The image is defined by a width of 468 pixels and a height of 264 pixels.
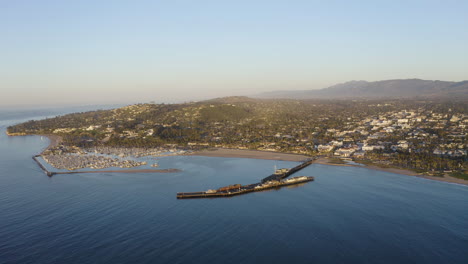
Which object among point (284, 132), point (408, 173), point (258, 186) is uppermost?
point (284, 132)

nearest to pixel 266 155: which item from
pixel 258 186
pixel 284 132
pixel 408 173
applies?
pixel 258 186

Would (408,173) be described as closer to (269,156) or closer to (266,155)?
(269,156)

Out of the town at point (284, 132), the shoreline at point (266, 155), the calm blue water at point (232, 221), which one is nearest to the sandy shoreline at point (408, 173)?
the shoreline at point (266, 155)

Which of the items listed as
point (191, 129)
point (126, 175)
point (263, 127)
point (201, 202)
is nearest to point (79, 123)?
point (191, 129)

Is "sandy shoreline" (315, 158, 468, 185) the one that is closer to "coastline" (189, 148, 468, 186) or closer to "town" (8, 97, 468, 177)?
"coastline" (189, 148, 468, 186)

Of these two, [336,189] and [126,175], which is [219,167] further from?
[336,189]
